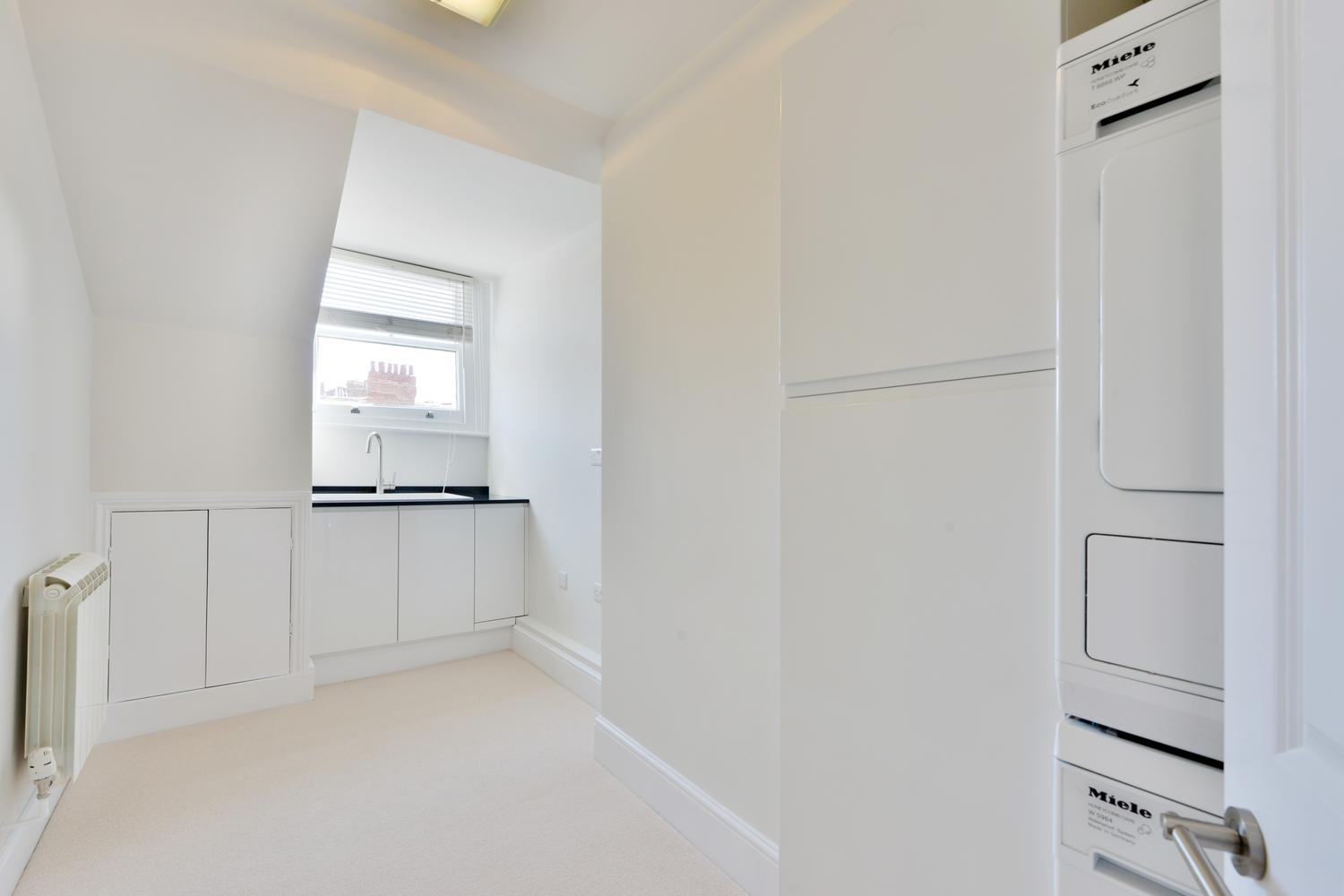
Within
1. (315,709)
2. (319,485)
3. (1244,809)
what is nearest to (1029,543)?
(1244,809)

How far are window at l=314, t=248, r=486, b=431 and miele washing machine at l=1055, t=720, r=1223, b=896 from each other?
→ 3802 mm

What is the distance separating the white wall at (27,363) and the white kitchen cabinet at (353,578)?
986 mm

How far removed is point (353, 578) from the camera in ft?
10.1

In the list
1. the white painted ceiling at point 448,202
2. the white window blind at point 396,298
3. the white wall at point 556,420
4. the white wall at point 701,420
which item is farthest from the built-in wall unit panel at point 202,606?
the white wall at point 701,420

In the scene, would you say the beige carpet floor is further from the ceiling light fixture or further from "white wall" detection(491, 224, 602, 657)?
the ceiling light fixture

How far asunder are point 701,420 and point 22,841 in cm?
216

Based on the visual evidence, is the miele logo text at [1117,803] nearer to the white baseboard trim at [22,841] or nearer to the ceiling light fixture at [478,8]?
the ceiling light fixture at [478,8]

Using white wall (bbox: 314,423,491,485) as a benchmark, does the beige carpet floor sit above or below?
below

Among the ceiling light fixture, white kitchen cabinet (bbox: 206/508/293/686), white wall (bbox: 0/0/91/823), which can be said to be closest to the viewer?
white wall (bbox: 0/0/91/823)

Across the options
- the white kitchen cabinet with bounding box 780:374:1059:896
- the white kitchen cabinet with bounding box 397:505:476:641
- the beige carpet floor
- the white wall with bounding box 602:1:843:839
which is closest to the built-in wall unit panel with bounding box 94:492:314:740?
the beige carpet floor

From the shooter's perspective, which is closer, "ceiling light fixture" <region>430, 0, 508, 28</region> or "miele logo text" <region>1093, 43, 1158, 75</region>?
"miele logo text" <region>1093, 43, 1158, 75</region>

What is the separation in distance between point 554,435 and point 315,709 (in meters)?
1.70

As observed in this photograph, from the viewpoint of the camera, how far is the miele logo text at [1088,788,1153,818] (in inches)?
24.3

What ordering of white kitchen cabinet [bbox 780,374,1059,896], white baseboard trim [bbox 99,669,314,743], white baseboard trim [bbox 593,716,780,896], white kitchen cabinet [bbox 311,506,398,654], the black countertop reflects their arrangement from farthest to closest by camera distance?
the black countertop < white kitchen cabinet [bbox 311,506,398,654] < white baseboard trim [bbox 99,669,314,743] < white baseboard trim [bbox 593,716,780,896] < white kitchen cabinet [bbox 780,374,1059,896]
